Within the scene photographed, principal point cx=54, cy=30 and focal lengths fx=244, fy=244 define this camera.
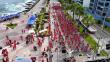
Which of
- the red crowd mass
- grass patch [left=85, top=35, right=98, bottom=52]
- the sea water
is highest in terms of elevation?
the red crowd mass

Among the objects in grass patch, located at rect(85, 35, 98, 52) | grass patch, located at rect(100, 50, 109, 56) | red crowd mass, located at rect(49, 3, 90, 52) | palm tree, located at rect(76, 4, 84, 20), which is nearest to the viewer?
grass patch, located at rect(100, 50, 109, 56)

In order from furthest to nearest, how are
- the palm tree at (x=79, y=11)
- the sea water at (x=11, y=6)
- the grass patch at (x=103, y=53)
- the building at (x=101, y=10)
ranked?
1. the sea water at (x=11, y=6)
2. the palm tree at (x=79, y=11)
3. the building at (x=101, y=10)
4. the grass patch at (x=103, y=53)

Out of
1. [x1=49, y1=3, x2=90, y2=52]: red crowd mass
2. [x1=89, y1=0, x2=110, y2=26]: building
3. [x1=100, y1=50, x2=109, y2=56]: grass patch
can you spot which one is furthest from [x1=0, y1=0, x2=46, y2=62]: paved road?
[x1=89, y1=0, x2=110, y2=26]: building

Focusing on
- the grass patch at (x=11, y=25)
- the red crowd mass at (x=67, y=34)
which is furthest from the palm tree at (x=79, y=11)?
the grass patch at (x=11, y=25)

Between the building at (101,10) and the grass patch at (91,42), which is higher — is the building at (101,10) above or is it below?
above

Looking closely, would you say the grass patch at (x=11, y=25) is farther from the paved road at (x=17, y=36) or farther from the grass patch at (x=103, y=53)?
the grass patch at (x=103, y=53)

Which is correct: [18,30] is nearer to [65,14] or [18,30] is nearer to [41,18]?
[41,18]

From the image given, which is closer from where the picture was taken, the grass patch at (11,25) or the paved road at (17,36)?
the paved road at (17,36)

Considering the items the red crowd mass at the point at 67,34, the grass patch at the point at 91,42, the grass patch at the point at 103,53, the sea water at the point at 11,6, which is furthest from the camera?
the sea water at the point at 11,6

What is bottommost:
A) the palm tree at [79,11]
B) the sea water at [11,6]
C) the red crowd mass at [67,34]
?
the sea water at [11,6]

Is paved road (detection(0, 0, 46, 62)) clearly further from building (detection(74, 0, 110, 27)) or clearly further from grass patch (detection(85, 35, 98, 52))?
building (detection(74, 0, 110, 27))
